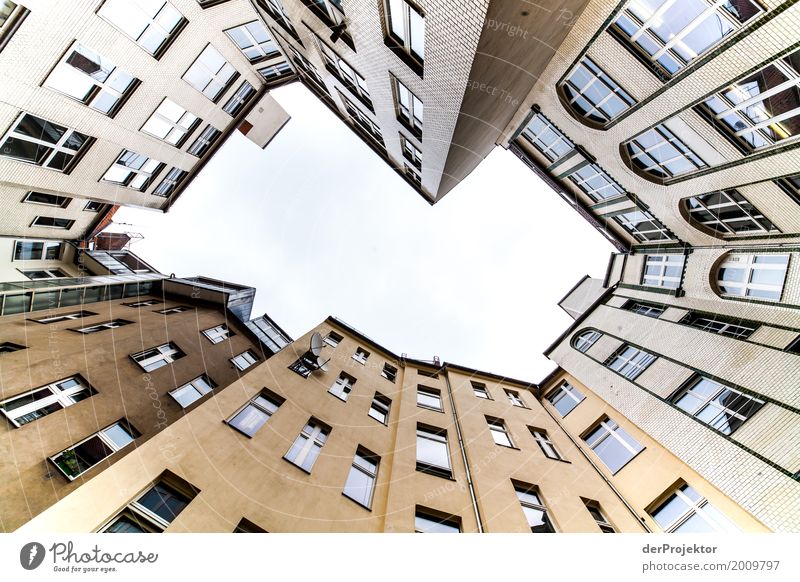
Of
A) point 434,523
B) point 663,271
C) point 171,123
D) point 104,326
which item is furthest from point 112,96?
point 663,271

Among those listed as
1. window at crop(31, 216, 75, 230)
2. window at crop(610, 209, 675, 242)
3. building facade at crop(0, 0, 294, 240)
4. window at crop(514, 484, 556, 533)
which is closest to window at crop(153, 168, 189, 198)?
building facade at crop(0, 0, 294, 240)

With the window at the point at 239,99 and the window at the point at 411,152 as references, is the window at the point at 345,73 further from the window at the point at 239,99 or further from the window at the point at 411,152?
the window at the point at 239,99

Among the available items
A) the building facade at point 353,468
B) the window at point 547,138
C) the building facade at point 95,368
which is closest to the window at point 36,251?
the building facade at point 95,368

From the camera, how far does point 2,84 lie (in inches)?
353

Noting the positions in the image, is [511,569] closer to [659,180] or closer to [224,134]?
[659,180]

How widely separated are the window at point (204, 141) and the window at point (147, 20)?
5963 millimetres

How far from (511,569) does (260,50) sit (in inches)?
879

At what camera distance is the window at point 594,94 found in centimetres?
989

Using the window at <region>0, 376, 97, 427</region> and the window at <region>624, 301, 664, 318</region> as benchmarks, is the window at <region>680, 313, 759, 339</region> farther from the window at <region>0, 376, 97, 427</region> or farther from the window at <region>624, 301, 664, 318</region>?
the window at <region>0, 376, 97, 427</region>

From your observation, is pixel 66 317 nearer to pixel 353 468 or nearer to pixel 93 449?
pixel 93 449

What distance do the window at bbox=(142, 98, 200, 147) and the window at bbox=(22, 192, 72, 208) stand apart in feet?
19.8

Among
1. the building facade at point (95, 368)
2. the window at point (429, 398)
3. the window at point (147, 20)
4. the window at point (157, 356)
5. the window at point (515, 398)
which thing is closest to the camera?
the building facade at point (95, 368)

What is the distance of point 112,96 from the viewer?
11969mm

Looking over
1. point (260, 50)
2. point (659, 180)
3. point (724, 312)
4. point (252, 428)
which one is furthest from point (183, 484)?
point (260, 50)
